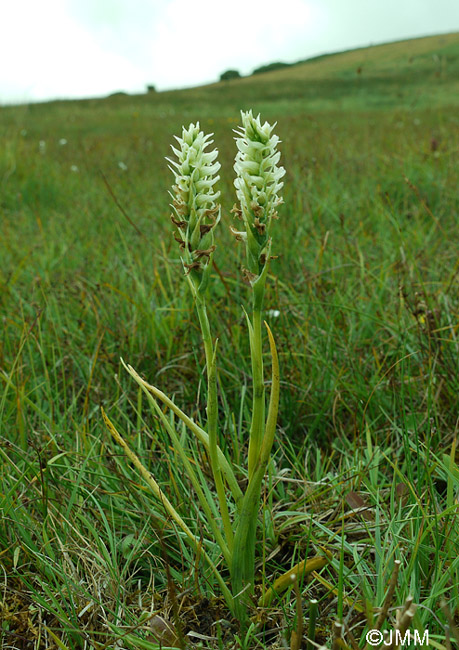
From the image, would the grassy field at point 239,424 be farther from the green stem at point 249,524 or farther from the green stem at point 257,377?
the green stem at point 257,377

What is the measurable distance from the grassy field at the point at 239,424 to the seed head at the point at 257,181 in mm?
553

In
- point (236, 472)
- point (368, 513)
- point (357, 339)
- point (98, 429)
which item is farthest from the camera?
point (357, 339)

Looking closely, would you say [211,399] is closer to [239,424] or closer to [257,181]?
[257,181]

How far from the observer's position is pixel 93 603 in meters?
1.13

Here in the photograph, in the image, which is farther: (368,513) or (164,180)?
(164,180)

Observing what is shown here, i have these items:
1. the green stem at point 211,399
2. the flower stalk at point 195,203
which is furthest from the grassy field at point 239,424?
the flower stalk at point 195,203

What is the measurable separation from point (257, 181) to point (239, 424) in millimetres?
897

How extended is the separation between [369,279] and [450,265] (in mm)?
480

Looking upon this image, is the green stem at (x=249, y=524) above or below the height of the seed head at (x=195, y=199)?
below

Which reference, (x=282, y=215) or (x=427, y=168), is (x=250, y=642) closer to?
(x=282, y=215)

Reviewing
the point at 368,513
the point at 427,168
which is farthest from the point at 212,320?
the point at 427,168

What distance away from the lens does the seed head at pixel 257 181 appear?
0.86 m

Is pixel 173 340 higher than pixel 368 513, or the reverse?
pixel 173 340

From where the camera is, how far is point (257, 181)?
34.0 inches
